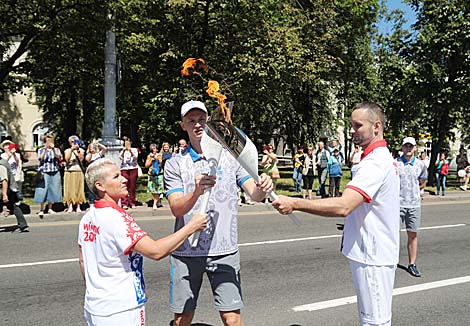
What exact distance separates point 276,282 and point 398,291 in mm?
1576

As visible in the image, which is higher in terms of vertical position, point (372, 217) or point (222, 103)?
point (222, 103)

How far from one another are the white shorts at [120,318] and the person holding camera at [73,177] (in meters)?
9.84

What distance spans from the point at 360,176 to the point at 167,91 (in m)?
18.4

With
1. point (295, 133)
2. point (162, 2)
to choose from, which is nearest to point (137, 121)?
point (295, 133)

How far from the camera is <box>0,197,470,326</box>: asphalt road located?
542 cm

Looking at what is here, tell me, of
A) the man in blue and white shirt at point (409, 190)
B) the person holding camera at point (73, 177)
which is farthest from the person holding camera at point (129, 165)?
the man in blue and white shirt at point (409, 190)

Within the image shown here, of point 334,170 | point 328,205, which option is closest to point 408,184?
point 328,205

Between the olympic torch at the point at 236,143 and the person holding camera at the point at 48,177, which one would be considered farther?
the person holding camera at the point at 48,177

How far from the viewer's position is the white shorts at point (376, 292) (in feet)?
11.0

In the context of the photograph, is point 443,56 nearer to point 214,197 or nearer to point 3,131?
point 214,197

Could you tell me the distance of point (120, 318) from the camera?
9.59ft

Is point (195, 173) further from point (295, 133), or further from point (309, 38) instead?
point (295, 133)

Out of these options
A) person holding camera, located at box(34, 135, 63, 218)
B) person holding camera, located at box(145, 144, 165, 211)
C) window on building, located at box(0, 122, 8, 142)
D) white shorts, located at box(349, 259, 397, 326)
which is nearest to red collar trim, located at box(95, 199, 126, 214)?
white shorts, located at box(349, 259, 397, 326)

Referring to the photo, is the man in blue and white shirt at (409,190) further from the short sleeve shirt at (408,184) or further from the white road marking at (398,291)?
the white road marking at (398,291)
